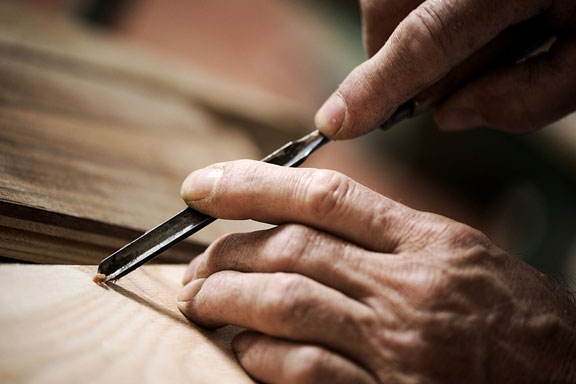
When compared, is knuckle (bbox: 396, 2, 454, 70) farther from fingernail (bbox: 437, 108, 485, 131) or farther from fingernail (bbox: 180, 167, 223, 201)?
fingernail (bbox: 180, 167, 223, 201)

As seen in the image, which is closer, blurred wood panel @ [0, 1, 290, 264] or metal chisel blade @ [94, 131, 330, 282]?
metal chisel blade @ [94, 131, 330, 282]

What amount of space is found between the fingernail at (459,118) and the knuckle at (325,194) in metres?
0.66

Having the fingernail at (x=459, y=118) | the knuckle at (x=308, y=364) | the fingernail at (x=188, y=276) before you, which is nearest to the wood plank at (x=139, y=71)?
the fingernail at (x=459, y=118)

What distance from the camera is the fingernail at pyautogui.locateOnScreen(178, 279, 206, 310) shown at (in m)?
0.79

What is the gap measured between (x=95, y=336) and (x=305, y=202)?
34cm

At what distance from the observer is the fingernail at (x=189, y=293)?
0.79 m

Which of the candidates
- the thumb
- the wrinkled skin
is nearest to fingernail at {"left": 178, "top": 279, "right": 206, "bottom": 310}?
the wrinkled skin

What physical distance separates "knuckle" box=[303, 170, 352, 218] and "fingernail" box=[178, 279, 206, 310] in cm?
23

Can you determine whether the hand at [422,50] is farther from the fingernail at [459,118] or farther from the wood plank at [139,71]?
the wood plank at [139,71]

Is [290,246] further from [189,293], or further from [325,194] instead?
[189,293]

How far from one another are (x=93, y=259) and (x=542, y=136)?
10.3 feet

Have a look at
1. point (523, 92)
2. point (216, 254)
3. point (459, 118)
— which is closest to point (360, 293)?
point (216, 254)

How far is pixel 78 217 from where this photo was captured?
0.87 metres

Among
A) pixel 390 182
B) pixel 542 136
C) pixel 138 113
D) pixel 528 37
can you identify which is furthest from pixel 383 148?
pixel 528 37
